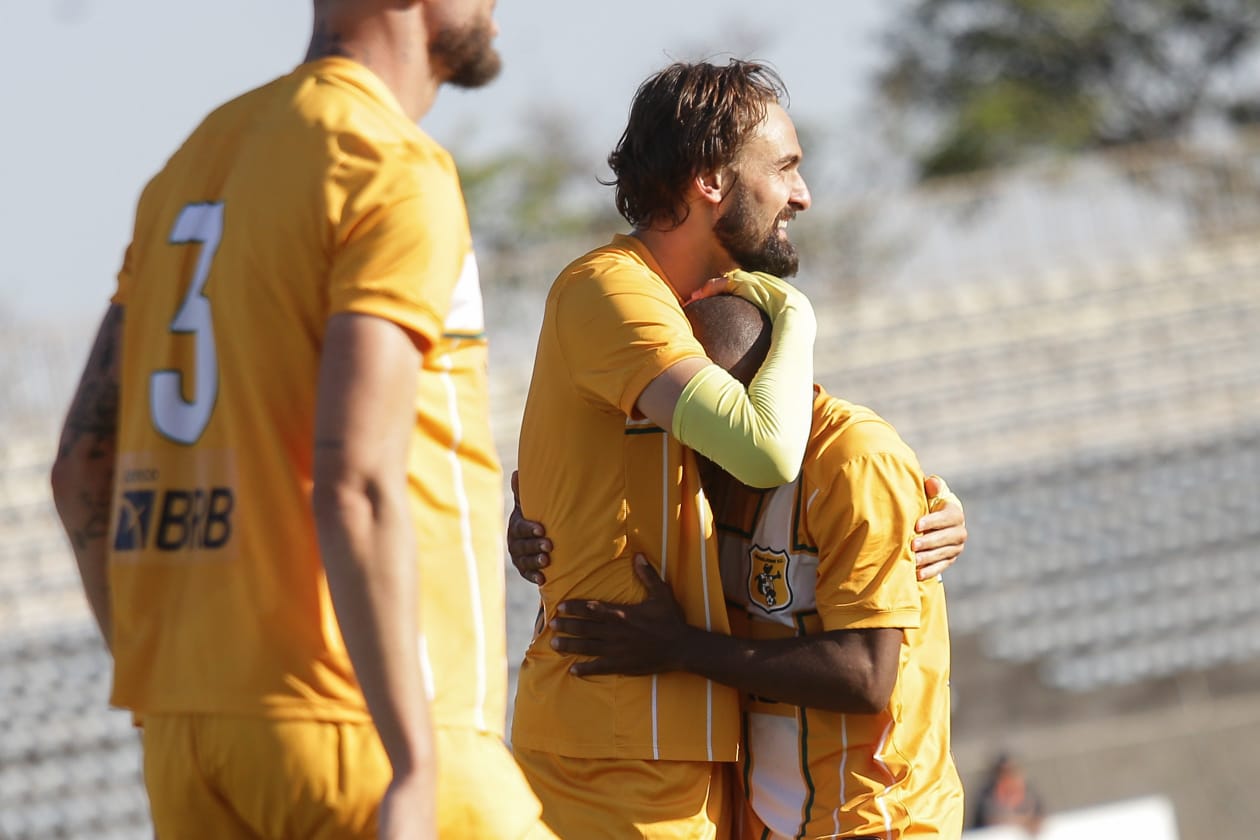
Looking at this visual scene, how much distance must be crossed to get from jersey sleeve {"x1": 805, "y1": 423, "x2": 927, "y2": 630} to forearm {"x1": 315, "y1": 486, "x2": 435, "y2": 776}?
1045mm

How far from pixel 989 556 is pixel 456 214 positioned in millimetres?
11293

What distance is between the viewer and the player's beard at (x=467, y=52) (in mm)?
1703

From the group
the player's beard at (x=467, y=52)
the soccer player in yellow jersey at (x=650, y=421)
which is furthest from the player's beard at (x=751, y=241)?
the player's beard at (x=467, y=52)

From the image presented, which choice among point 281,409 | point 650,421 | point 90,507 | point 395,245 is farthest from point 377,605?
point 650,421

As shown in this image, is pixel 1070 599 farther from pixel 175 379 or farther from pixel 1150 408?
pixel 175 379

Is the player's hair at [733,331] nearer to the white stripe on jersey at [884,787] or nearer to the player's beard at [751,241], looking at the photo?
the player's beard at [751,241]

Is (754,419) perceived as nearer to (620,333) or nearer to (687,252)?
(620,333)

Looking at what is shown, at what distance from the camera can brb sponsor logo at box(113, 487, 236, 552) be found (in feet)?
5.38

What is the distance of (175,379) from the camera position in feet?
5.51

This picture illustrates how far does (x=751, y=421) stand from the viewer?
2.24 meters

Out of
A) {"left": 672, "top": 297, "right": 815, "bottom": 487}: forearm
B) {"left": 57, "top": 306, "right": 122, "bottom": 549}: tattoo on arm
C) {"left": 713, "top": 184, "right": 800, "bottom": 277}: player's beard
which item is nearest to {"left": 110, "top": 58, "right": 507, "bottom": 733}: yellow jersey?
{"left": 57, "top": 306, "right": 122, "bottom": 549}: tattoo on arm

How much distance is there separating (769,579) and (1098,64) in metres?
31.7

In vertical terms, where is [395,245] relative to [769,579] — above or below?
above

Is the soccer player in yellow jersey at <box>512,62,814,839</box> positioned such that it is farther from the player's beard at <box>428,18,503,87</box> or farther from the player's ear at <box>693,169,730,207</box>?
the player's beard at <box>428,18,503,87</box>
